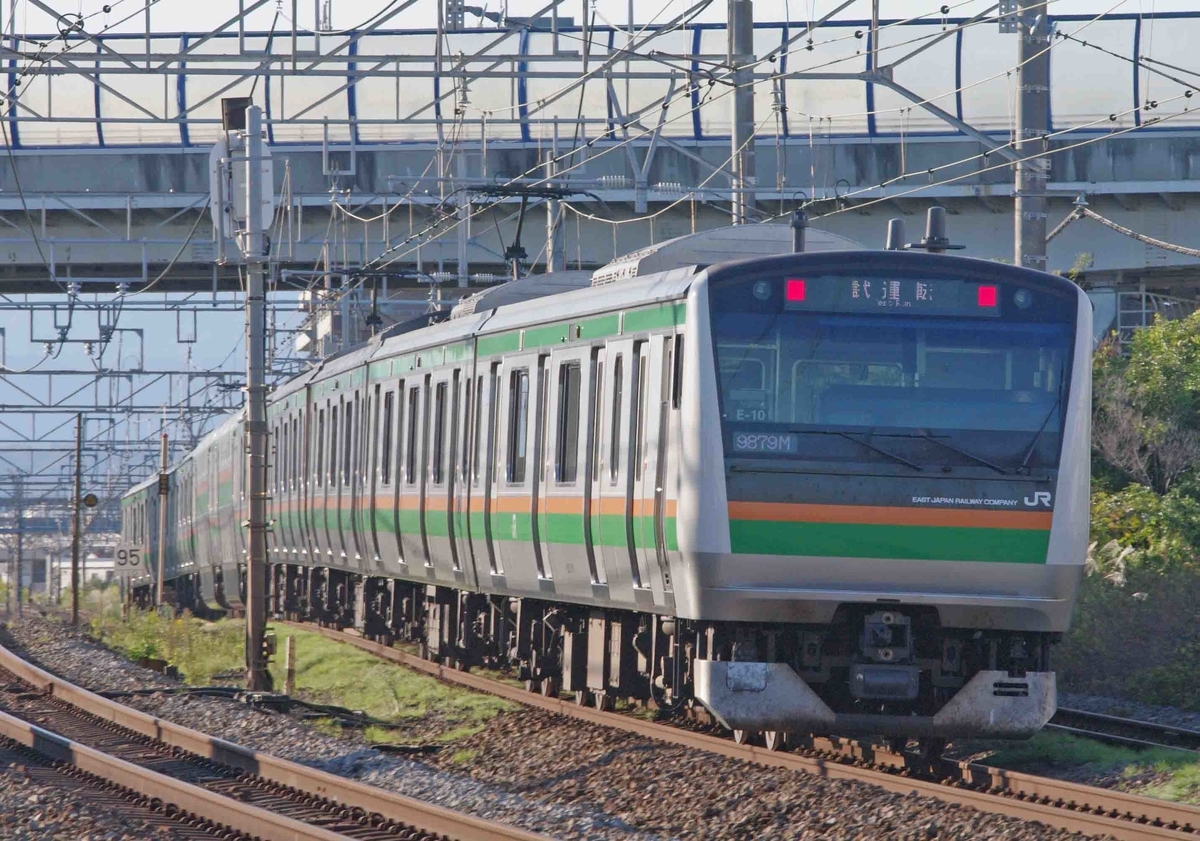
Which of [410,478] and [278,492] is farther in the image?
[278,492]

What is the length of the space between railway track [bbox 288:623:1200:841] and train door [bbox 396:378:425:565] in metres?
3.50

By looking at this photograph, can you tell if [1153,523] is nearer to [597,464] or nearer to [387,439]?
[387,439]

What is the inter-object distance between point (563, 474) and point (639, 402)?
1.53 m

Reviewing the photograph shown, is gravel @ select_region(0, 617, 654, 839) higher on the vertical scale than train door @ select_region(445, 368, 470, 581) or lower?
lower

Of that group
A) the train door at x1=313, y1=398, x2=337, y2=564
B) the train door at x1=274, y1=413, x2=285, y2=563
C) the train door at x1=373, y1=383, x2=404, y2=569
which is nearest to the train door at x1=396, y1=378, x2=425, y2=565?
the train door at x1=373, y1=383, x2=404, y2=569

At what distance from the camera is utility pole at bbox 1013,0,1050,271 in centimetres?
1574

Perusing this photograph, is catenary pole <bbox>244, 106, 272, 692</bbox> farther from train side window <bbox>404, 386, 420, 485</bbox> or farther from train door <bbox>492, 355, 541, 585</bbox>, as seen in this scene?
train door <bbox>492, 355, 541, 585</bbox>

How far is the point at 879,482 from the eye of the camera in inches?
423

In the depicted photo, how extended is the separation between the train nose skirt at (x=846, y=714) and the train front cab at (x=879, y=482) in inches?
0.4

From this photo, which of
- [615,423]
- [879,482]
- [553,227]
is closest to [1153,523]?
[553,227]

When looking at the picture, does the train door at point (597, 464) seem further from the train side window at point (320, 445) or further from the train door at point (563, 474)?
the train side window at point (320, 445)

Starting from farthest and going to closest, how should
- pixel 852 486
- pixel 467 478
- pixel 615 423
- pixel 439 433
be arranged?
pixel 439 433 < pixel 467 478 < pixel 615 423 < pixel 852 486

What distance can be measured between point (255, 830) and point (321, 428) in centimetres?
1291

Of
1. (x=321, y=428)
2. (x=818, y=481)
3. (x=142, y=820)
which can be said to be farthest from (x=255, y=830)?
(x=321, y=428)
